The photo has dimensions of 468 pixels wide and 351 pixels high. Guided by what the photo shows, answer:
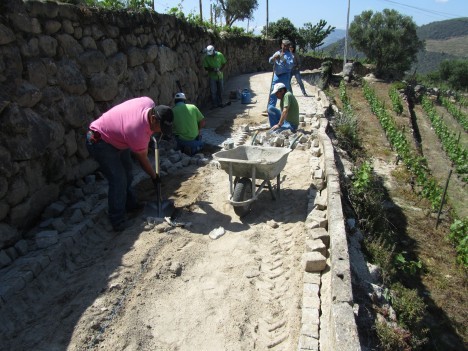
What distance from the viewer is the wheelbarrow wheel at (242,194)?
15.7 ft

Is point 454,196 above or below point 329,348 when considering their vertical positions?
below

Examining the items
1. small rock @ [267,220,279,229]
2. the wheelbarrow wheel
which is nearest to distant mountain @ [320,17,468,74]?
the wheelbarrow wheel

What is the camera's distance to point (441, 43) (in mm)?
119125

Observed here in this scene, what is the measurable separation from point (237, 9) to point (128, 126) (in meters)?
37.9

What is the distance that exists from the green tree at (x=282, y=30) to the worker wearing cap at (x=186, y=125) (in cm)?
2563

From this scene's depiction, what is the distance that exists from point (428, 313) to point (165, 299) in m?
3.27

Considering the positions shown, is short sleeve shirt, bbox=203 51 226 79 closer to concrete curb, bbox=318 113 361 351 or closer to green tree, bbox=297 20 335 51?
concrete curb, bbox=318 113 361 351

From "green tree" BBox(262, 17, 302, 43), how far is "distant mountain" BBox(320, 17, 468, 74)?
204ft

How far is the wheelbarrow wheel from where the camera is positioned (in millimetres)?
4797

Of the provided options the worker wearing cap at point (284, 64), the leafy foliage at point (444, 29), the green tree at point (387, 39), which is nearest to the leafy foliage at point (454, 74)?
the green tree at point (387, 39)

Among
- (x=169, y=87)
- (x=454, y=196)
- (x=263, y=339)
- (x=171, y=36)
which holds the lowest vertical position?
(x=454, y=196)

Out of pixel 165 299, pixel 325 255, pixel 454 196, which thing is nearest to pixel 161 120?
pixel 165 299

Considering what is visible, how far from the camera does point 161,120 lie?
4.22m

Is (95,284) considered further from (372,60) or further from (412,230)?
(372,60)
